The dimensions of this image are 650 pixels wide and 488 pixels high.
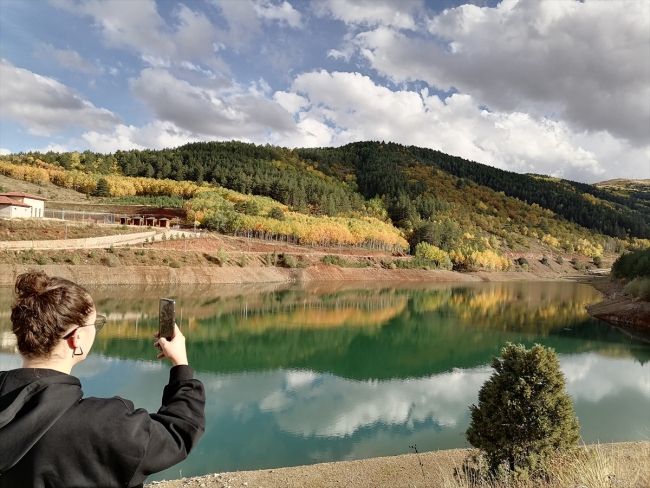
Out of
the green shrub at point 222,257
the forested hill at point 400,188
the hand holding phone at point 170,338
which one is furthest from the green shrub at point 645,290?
the forested hill at point 400,188

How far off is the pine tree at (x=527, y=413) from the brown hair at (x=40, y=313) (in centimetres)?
727

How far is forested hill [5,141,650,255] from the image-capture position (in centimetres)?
9681

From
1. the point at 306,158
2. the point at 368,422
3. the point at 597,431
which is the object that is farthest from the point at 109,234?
the point at 306,158

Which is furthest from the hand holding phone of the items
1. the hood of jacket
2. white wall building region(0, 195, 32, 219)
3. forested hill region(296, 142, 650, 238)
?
forested hill region(296, 142, 650, 238)

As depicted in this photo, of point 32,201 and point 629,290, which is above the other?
point 32,201

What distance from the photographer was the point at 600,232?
470 feet

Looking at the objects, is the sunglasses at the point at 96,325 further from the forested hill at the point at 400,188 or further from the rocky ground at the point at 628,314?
the forested hill at the point at 400,188

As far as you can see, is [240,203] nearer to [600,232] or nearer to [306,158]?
[306,158]

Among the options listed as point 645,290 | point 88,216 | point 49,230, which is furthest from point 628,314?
point 88,216

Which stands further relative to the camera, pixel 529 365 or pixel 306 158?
pixel 306 158

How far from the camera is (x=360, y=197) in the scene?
415ft

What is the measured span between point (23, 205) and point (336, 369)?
1697 inches

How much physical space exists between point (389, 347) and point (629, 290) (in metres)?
28.3

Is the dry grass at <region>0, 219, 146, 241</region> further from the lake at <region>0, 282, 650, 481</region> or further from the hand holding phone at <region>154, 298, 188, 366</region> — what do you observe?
the hand holding phone at <region>154, 298, 188, 366</region>
